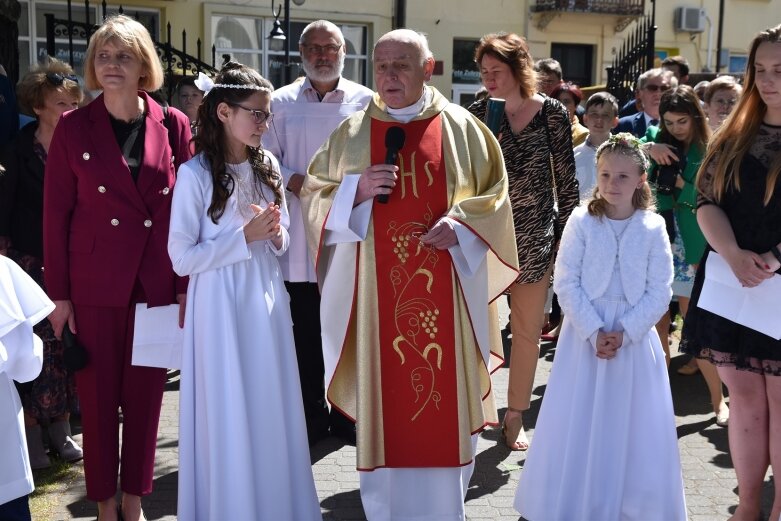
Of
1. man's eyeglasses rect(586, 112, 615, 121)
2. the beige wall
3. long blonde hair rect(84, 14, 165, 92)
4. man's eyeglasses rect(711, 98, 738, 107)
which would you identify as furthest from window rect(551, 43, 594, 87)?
long blonde hair rect(84, 14, 165, 92)

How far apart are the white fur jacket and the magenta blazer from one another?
6.12 feet

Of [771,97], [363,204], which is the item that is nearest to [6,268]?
[363,204]

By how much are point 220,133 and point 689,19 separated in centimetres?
2324

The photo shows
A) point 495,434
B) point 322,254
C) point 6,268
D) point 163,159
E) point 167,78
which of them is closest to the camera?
point 6,268

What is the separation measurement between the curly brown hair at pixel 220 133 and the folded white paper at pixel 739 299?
2.00 m

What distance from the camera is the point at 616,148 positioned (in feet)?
14.4

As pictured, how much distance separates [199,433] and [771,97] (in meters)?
2.76

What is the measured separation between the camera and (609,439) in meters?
4.20

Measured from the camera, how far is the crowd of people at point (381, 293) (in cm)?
393

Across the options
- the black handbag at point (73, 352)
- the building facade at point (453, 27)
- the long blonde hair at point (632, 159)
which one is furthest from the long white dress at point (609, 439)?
the building facade at point (453, 27)

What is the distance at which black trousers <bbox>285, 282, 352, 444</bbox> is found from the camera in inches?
223

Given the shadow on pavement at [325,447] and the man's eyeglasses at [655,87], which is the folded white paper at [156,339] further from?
the man's eyeglasses at [655,87]

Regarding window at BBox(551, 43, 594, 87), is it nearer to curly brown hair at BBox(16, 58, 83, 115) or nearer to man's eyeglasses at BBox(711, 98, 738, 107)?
man's eyeglasses at BBox(711, 98, 738, 107)

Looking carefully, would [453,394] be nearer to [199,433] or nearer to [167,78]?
[199,433]
